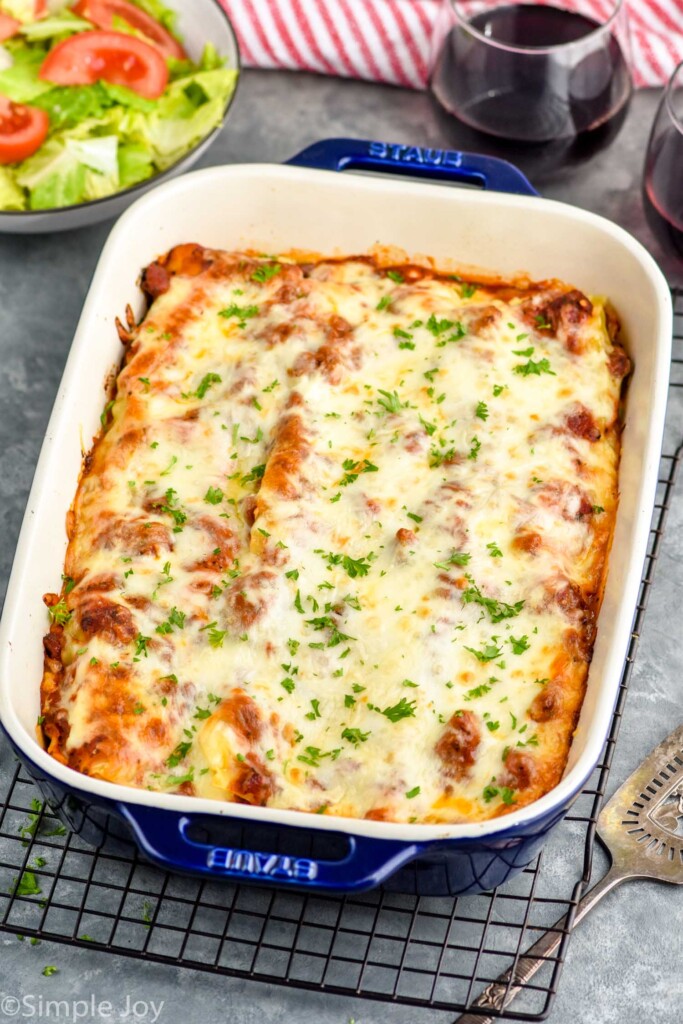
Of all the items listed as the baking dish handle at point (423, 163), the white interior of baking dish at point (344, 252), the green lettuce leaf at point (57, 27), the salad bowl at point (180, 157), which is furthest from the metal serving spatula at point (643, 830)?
the green lettuce leaf at point (57, 27)

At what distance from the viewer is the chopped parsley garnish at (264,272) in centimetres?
399

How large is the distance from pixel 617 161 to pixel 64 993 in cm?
347

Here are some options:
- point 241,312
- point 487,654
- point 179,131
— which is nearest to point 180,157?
point 179,131

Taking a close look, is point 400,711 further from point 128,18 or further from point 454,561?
point 128,18

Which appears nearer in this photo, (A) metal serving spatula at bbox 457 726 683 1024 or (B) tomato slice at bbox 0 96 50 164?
(A) metal serving spatula at bbox 457 726 683 1024

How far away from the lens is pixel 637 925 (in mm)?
3311

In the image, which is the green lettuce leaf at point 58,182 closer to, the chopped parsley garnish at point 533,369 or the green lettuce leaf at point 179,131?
the green lettuce leaf at point 179,131

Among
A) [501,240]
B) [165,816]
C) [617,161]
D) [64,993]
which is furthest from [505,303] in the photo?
[64,993]

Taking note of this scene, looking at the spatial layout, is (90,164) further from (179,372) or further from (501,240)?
(501,240)

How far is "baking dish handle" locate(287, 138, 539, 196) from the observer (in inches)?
155

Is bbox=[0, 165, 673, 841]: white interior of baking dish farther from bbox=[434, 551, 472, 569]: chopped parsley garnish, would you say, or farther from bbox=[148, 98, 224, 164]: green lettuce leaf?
bbox=[148, 98, 224, 164]: green lettuce leaf

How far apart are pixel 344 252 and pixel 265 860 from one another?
2110mm

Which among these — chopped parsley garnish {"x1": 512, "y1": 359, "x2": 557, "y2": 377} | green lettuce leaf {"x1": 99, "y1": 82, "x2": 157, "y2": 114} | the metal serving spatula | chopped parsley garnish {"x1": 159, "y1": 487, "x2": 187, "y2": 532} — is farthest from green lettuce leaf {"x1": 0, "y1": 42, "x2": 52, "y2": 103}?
the metal serving spatula

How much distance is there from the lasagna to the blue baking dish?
9 centimetres
